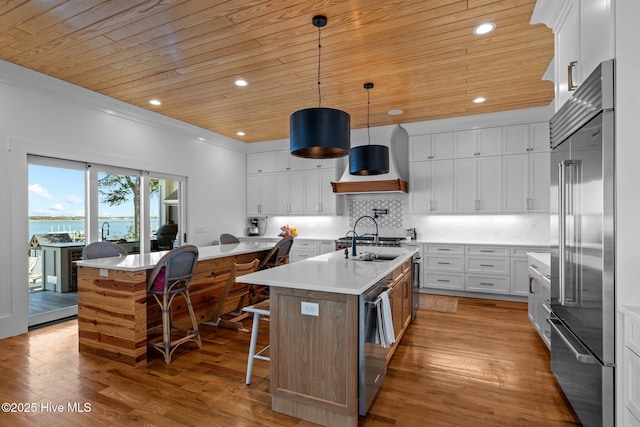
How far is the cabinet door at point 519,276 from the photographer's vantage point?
16.3ft

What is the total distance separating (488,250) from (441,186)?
1270 millimetres

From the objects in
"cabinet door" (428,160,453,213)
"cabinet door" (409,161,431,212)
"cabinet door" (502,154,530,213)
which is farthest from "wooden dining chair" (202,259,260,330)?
"cabinet door" (502,154,530,213)

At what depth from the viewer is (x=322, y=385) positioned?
6.88ft

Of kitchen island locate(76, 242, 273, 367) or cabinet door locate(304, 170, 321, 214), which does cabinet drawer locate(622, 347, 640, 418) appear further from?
cabinet door locate(304, 170, 321, 214)

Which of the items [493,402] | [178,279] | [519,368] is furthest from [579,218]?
[178,279]

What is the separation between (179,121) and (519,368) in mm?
5715

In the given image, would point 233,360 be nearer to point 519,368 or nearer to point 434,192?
point 519,368

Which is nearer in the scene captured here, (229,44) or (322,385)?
(322,385)

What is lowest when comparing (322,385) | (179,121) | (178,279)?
(322,385)

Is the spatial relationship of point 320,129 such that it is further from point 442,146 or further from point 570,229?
point 442,146

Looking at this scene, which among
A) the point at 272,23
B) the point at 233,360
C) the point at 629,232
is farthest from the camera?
the point at 233,360

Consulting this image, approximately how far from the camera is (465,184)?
18.2 feet

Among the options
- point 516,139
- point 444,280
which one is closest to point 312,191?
point 444,280

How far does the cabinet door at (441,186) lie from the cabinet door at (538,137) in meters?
1.18
